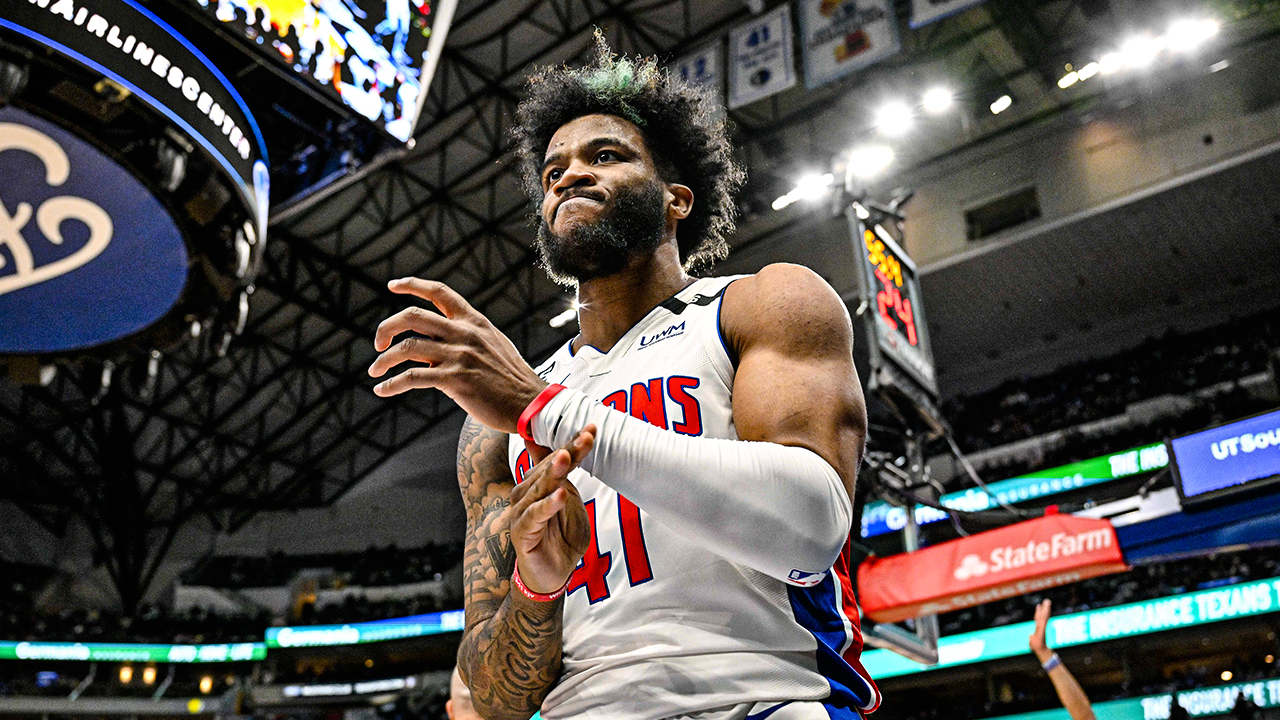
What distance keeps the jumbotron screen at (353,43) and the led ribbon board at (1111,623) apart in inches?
362

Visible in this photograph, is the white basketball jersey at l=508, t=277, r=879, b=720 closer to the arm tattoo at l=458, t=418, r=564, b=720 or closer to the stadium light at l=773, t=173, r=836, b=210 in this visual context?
the arm tattoo at l=458, t=418, r=564, b=720

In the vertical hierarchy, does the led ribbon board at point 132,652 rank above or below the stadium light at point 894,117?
below

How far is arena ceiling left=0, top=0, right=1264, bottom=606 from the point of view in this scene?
50.4ft

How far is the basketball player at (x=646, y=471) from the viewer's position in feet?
4.58

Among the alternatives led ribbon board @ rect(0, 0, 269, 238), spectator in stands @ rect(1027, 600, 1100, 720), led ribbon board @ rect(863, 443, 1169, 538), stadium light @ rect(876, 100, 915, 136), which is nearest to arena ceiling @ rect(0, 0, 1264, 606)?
stadium light @ rect(876, 100, 915, 136)

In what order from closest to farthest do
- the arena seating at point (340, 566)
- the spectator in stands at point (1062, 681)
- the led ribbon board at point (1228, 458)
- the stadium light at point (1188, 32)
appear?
the spectator in stands at point (1062, 681)
the led ribbon board at point (1228, 458)
the stadium light at point (1188, 32)
the arena seating at point (340, 566)

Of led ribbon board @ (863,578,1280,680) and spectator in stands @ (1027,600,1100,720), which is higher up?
led ribbon board @ (863,578,1280,680)

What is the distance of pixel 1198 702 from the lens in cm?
1223

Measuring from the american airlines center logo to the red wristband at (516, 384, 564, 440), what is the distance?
18.9ft

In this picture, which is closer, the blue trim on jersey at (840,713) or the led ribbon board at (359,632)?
the blue trim on jersey at (840,713)

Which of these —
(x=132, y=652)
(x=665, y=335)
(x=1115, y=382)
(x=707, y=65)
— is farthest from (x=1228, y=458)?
(x=132, y=652)

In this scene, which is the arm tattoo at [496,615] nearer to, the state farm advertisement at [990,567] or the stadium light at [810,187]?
the state farm advertisement at [990,567]

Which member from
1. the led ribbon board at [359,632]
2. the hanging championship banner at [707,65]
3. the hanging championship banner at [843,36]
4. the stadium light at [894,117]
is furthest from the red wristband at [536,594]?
the led ribbon board at [359,632]

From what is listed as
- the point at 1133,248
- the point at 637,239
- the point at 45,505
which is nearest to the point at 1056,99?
the point at 1133,248
